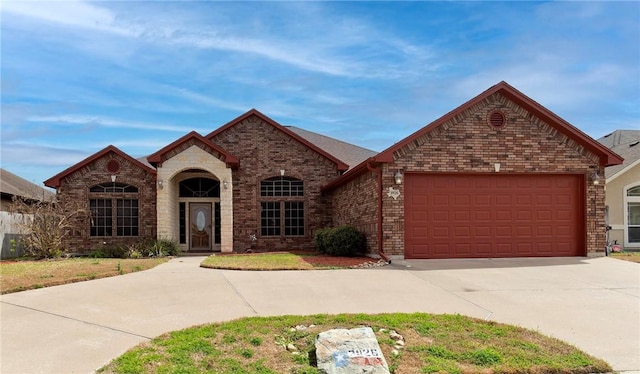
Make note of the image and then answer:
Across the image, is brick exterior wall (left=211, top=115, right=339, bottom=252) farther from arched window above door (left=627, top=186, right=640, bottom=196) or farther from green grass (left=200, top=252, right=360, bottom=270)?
arched window above door (left=627, top=186, right=640, bottom=196)

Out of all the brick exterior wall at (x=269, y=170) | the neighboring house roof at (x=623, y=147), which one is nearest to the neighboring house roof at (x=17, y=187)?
the brick exterior wall at (x=269, y=170)

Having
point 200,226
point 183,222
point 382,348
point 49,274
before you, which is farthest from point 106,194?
point 382,348

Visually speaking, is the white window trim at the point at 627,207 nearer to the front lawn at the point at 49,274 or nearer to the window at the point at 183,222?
the window at the point at 183,222

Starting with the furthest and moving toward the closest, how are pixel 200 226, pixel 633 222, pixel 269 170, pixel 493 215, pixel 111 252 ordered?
pixel 200 226 → pixel 269 170 → pixel 633 222 → pixel 111 252 → pixel 493 215

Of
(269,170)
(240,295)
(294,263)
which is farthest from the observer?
(269,170)

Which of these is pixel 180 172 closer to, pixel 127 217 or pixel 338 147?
pixel 127 217

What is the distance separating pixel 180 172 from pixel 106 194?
3257 mm

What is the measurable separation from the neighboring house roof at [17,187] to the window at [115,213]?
11.2 feet

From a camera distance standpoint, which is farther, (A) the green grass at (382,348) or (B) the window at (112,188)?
(B) the window at (112,188)

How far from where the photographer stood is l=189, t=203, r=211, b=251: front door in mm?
22531

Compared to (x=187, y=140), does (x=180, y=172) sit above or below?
below

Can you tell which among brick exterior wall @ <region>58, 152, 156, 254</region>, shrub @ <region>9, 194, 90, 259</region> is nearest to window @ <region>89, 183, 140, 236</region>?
brick exterior wall @ <region>58, 152, 156, 254</region>

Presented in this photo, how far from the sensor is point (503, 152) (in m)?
15.8

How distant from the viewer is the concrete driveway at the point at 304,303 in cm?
658
